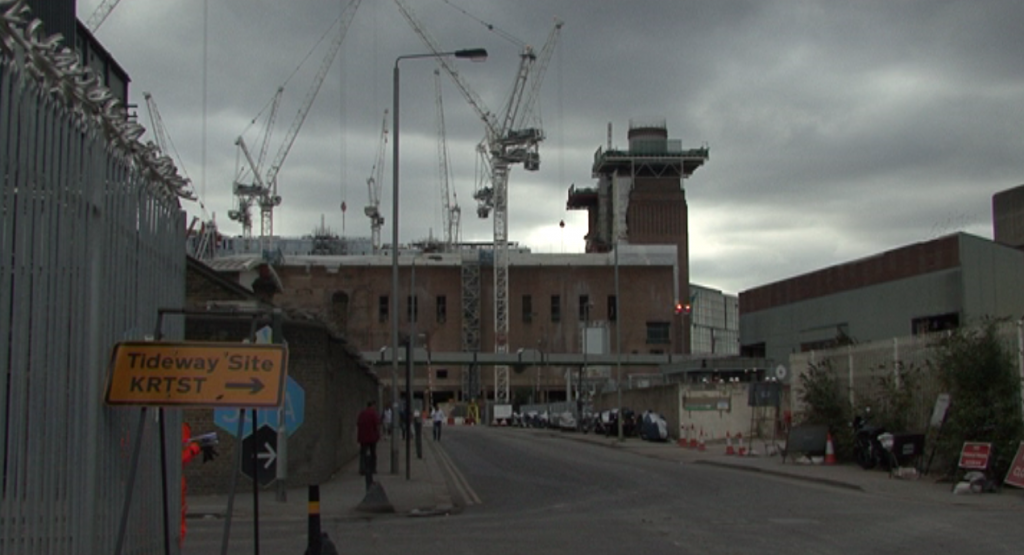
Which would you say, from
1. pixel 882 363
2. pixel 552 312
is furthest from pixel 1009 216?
pixel 552 312

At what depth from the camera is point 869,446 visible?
27.5 metres

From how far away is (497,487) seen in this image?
25.8m

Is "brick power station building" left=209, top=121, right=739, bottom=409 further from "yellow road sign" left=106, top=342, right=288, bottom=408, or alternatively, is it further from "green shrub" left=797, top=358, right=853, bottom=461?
"yellow road sign" left=106, top=342, right=288, bottom=408

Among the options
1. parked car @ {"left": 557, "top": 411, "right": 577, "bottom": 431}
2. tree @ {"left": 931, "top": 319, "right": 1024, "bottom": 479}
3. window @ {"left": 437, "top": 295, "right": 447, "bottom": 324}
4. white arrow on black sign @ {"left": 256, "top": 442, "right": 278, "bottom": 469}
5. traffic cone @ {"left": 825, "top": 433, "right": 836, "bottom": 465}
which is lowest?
parked car @ {"left": 557, "top": 411, "right": 577, "bottom": 431}

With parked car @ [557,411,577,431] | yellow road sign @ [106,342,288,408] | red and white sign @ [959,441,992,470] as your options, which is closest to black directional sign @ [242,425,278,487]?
yellow road sign @ [106,342,288,408]

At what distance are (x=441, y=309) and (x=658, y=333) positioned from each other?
2240cm

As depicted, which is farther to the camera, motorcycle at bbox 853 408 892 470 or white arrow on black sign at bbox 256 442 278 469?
motorcycle at bbox 853 408 892 470

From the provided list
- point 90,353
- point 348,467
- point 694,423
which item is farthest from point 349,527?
point 694,423

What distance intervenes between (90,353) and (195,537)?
966 cm

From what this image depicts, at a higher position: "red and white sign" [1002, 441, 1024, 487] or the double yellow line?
"red and white sign" [1002, 441, 1024, 487]

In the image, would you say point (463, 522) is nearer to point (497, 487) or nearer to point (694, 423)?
point (497, 487)

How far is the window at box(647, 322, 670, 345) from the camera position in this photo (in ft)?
381

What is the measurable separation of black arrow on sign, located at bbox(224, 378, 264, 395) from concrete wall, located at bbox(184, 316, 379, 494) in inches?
480

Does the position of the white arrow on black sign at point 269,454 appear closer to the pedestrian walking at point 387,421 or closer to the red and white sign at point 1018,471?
the red and white sign at point 1018,471
